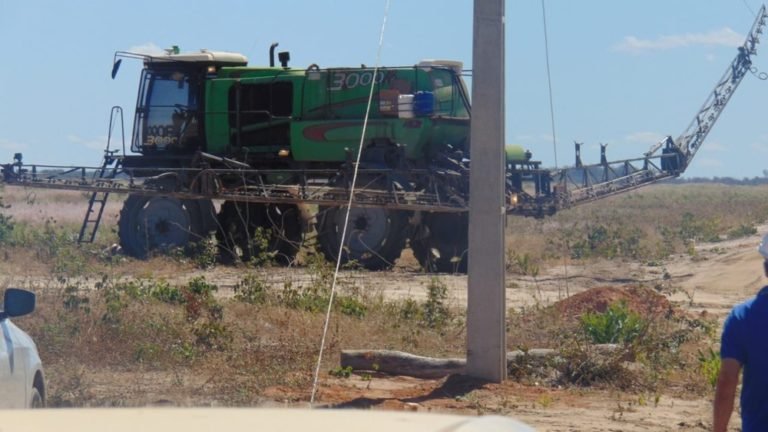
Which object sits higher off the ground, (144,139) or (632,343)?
(144,139)

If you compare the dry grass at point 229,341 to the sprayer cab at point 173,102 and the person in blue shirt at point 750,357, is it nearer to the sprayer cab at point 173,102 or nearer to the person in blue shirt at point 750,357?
the person in blue shirt at point 750,357

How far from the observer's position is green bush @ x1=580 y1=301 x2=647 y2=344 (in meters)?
12.0

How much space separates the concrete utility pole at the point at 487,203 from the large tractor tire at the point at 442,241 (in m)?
10.7

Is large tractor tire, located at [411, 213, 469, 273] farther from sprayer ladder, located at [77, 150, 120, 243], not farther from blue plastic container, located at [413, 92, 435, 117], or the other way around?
sprayer ladder, located at [77, 150, 120, 243]

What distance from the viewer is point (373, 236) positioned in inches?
827

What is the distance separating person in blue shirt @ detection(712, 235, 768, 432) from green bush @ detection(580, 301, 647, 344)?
6.25m

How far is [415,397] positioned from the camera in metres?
10.1

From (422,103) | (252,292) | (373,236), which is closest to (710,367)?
(252,292)

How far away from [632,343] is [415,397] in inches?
101

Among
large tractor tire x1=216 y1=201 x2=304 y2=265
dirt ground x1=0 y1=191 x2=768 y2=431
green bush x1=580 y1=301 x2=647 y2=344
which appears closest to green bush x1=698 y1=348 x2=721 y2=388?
dirt ground x1=0 y1=191 x2=768 y2=431

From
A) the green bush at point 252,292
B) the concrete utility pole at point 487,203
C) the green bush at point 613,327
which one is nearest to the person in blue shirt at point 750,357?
the concrete utility pole at point 487,203

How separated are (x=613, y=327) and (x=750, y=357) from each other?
664 centimetres

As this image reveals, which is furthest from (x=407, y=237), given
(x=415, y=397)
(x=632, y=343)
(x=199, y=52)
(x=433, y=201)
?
(x=415, y=397)

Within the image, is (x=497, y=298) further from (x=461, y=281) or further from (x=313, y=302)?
(x=461, y=281)
